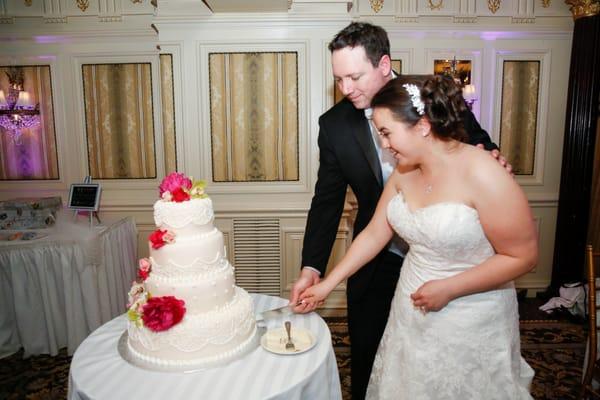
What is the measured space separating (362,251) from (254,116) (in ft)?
9.39

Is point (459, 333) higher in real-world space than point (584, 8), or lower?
lower

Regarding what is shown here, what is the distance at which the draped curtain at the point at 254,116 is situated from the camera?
4.66 metres

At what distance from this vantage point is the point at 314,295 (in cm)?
222

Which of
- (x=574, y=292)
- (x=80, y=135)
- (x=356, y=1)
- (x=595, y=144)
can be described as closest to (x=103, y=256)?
(x=80, y=135)

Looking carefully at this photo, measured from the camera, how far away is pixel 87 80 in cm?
506

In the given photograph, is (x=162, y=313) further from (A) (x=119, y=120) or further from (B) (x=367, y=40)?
(A) (x=119, y=120)

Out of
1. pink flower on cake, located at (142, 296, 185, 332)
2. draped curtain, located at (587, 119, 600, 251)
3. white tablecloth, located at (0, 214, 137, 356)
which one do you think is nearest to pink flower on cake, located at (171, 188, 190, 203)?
pink flower on cake, located at (142, 296, 185, 332)

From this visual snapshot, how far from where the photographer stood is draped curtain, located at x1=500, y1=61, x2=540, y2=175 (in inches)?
200

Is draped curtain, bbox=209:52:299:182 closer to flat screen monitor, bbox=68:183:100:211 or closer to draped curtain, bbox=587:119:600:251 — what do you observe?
flat screen monitor, bbox=68:183:100:211

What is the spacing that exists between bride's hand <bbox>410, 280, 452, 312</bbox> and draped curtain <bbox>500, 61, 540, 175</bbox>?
3.94 metres

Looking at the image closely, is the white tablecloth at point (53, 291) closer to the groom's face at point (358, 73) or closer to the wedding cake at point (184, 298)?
the wedding cake at point (184, 298)

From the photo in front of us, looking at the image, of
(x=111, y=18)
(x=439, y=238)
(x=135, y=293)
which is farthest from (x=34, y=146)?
(x=439, y=238)

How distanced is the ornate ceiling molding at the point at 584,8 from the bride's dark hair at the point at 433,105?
395 centimetres

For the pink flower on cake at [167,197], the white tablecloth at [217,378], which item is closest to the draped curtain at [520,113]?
the white tablecloth at [217,378]
